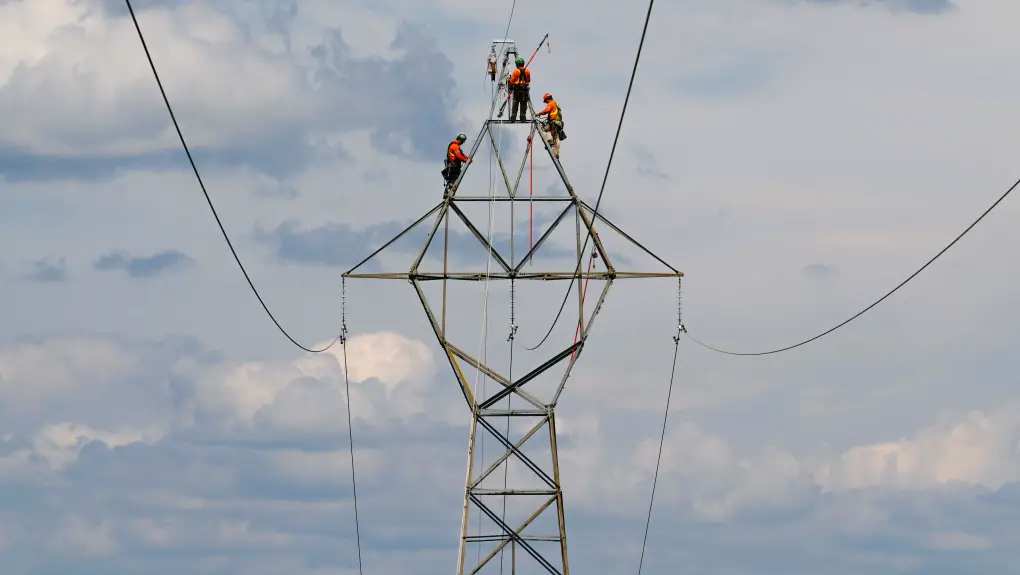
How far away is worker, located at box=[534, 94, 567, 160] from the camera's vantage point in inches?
3068

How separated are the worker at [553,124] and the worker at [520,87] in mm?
572

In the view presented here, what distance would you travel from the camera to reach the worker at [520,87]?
77.6 meters

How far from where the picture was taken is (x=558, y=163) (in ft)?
254

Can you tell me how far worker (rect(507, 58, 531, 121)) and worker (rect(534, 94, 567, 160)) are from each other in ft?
1.88

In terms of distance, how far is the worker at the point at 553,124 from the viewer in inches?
3068

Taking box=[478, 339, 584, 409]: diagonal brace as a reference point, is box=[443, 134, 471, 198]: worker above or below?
above

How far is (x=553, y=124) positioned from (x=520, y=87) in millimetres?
1538

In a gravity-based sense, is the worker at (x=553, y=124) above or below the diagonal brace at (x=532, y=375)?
above

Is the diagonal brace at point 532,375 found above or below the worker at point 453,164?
below

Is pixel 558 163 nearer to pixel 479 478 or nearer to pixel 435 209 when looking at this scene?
pixel 435 209

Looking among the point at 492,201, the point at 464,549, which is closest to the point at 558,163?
the point at 492,201

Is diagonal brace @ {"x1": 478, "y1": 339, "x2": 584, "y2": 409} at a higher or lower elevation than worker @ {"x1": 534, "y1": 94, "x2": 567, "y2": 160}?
lower

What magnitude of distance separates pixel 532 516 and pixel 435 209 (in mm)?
9744

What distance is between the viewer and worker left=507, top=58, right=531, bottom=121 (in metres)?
77.6
